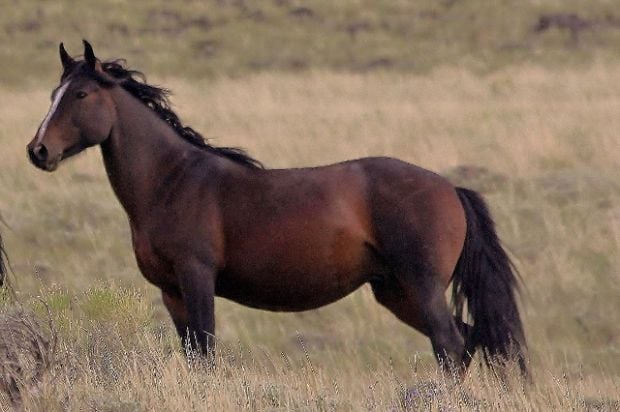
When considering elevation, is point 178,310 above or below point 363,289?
above

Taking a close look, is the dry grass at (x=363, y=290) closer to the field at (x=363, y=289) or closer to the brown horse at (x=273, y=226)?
the field at (x=363, y=289)

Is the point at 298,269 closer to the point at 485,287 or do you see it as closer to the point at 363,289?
the point at 485,287

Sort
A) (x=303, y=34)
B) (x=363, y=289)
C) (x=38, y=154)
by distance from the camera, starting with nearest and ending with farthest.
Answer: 1. (x=38, y=154)
2. (x=363, y=289)
3. (x=303, y=34)

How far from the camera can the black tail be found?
23.7ft

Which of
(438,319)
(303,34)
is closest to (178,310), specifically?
(438,319)

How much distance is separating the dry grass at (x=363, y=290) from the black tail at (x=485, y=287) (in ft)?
0.78

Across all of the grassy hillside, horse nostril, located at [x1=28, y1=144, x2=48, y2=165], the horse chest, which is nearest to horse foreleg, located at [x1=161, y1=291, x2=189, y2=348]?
the horse chest

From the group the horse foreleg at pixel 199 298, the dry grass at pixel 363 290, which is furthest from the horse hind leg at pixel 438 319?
the horse foreleg at pixel 199 298

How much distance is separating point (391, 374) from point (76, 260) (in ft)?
18.7

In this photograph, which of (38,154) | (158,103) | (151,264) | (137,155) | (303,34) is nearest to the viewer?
(38,154)

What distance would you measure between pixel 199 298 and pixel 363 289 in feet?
12.8

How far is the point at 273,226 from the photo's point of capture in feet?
23.2

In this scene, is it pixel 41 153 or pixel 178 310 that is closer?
pixel 41 153

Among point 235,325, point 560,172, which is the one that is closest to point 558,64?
point 560,172
